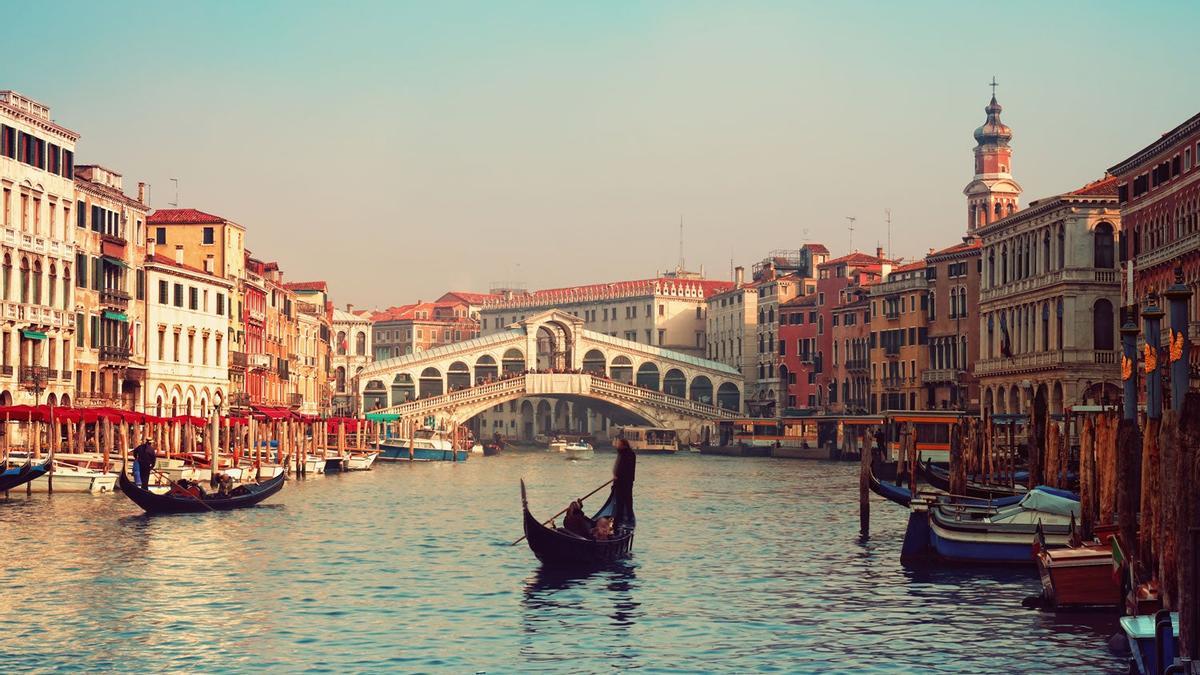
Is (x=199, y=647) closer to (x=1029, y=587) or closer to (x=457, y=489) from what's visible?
(x=1029, y=587)

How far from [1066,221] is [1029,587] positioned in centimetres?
3491

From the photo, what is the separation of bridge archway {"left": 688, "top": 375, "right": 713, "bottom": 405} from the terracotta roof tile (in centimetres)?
4451

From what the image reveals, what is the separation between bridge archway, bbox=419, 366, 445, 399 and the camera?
10244 cm

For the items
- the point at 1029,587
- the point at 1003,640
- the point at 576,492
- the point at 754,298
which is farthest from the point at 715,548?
the point at 754,298

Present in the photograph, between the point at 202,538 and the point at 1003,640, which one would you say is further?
the point at 202,538

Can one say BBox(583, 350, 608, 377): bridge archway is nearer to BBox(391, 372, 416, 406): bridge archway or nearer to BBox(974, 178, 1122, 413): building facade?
BBox(391, 372, 416, 406): bridge archway

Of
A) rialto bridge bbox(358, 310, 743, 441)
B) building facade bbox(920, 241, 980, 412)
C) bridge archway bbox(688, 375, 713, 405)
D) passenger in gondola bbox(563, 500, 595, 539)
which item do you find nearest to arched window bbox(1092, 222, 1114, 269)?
building facade bbox(920, 241, 980, 412)

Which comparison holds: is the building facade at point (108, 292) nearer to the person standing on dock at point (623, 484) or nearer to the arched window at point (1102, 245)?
the person standing on dock at point (623, 484)

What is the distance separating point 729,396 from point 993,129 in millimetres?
21454

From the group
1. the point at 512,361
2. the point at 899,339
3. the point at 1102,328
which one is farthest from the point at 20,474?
the point at 512,361

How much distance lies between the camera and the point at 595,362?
350 ft

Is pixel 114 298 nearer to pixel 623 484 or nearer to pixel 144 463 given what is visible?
pixel 144 463

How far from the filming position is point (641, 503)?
41.9 meters

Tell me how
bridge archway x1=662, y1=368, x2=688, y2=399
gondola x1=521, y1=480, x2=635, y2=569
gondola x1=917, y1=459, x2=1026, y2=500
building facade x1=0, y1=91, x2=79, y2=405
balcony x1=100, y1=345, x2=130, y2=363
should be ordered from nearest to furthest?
gondola x1=521, y1=480, x2=635, y2=569 → gondola x1=917, y1=459, x2=1026, y2=500 → building facade x1=0, y1=91, x2=79, y2=405 → balcony x1=100, y1=345, x2=130, y2=363 → bridge archway x1=662, y1=368, x2=688, y2=399
